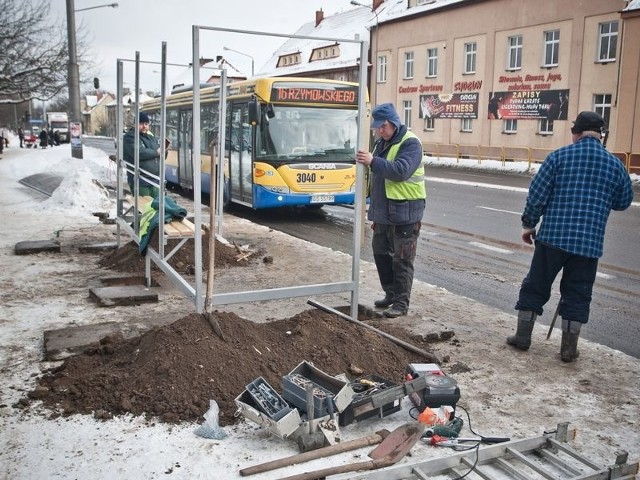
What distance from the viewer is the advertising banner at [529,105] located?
101ft

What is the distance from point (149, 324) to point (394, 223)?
95.6 inches

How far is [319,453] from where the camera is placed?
3.55 metres

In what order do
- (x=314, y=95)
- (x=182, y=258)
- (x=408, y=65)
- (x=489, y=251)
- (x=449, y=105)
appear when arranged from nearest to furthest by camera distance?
(x=182, y=258) < (x=489, y=251) < (x=314, y=95) < (x=449, y=105) < (x=408, y=65)

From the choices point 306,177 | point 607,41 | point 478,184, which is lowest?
point 478,184

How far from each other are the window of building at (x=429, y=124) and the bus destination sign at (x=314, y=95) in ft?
85.9

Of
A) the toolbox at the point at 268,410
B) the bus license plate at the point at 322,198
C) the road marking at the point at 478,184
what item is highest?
the bus license plate at the point at 322,198

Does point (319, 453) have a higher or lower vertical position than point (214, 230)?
lower

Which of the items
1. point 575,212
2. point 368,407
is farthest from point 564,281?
point 368,407

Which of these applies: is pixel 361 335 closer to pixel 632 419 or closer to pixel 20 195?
pixel 632 419

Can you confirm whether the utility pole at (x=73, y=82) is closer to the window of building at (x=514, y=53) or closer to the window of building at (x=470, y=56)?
the window of building at (x=514, y=53)

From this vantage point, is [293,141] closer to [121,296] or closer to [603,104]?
[121,296]

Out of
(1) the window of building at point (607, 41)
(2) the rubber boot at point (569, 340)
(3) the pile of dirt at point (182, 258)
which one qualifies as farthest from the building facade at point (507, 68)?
(2) the rubber boot at point (569, 340)

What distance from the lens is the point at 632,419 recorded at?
417cm

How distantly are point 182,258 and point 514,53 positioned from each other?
2947 centimetres
